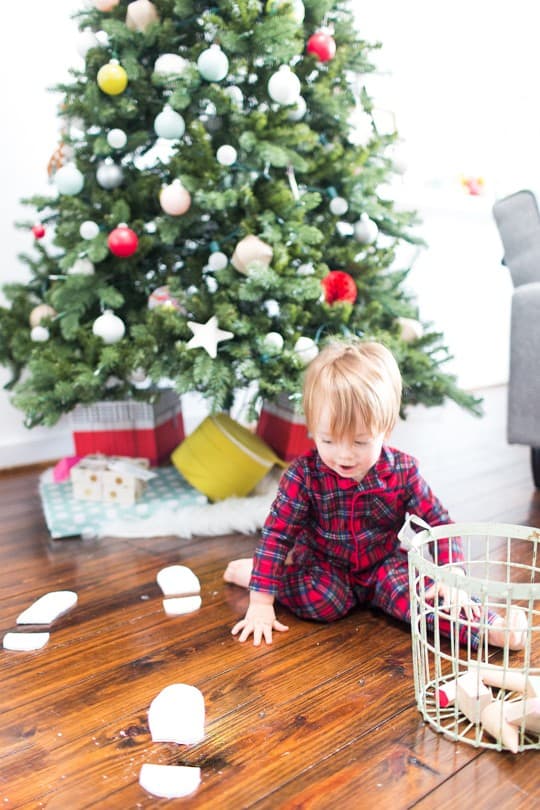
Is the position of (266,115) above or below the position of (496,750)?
above

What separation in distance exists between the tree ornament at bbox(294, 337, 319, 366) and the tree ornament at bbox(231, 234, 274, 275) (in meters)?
0.19

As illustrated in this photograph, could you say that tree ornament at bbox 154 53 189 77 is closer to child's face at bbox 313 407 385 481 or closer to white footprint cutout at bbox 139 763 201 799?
child's face at bbox 313 407 385 481

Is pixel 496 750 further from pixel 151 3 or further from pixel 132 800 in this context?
pixel 151 3

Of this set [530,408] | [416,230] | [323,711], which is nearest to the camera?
[323,711]

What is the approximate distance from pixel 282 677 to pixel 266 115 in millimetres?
1247

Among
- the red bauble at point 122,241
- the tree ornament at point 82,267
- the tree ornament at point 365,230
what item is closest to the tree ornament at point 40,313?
the tree ornament at point 82,267

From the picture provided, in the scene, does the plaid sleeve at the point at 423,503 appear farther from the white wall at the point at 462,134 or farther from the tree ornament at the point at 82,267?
the white wall at the point at 462,134

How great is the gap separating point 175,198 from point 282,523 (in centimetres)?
86

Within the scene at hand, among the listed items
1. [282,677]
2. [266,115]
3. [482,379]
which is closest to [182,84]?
[266,115]

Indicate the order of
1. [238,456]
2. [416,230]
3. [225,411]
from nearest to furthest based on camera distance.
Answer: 1. [238,456]
2. [225,411]
3. [416,230]

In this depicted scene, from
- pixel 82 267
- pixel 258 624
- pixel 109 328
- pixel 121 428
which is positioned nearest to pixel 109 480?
pixel 121 428

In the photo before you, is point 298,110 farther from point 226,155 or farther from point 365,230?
point 365,230

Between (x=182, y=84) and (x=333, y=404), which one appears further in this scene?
(x=182, y=84)

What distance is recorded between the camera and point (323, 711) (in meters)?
0.97
